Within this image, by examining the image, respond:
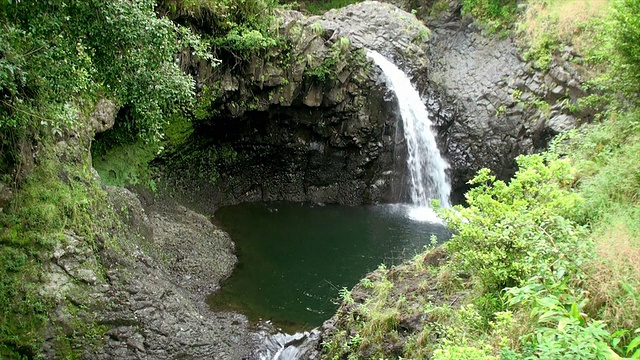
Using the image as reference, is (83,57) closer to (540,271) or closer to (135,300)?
(135,300)

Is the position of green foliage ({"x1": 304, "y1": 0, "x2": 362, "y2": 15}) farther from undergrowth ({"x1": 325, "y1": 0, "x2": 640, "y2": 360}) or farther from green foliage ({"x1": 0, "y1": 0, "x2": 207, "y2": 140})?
green foliage ({"x1": 0, "y1": 0, "x2": 207, "y2": 140})

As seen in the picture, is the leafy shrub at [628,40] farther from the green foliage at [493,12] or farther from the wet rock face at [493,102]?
the green foliage at [493,12]

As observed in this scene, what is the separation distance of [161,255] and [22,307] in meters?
4.23

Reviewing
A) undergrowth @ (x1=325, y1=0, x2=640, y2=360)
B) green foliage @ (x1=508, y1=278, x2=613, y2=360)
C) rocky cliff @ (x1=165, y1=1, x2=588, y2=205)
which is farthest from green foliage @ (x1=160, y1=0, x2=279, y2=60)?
green foliage @ (x1=508, y1=278, x2=613, y2=360)

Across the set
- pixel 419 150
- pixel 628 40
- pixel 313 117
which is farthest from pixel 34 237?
pixel 419 150

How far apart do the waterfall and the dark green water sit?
1.37m

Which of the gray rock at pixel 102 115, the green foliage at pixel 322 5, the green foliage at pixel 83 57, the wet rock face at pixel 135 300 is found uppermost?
the green foliage at pixel 322 5

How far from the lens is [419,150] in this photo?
1820 cm

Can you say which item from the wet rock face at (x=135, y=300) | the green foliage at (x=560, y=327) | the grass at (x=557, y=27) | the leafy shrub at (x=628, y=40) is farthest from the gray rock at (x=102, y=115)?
the grass at (x=557, y=27)

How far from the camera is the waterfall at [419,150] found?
58.7 feet

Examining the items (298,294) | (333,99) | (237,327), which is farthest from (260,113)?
(237,327)

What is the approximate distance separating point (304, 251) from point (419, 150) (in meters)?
6.83

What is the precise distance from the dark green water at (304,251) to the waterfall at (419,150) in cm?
137

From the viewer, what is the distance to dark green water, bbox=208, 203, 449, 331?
11.1 meters
